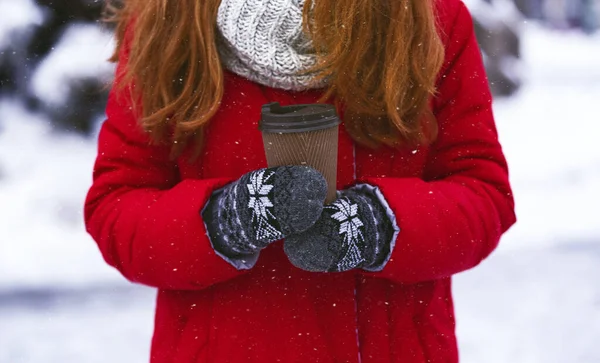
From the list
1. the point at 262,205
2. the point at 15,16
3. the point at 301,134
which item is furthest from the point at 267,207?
the point at 15,16

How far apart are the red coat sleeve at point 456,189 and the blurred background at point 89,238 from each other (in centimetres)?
202

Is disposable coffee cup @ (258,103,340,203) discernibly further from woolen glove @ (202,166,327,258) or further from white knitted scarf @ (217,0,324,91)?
white knitted scarf @ (217,0,324,91)

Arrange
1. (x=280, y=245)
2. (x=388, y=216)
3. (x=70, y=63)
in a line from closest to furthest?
1. (x=388, y=216)
2. (x=280, y=245)
3. (x=70, y=63)

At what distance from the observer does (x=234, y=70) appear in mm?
1250

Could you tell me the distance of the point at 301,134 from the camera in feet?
3.35

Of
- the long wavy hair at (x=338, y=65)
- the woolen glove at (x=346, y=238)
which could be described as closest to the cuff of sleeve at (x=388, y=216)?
the woolen glove at (x=346, y=238)

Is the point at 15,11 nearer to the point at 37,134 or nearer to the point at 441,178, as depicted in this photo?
the point at 37,134

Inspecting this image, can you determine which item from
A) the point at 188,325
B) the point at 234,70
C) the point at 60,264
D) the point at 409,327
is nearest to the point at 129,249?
the point at 188,325

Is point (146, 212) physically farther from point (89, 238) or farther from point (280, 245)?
point (89, 238)

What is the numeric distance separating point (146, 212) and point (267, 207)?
262 mm

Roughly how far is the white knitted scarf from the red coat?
0.06 m

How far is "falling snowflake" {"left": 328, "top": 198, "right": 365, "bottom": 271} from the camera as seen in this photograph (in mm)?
1094

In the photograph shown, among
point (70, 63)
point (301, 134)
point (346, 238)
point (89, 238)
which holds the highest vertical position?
point (301, 134)

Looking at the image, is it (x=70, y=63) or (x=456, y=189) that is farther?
(x=70, y=63)
